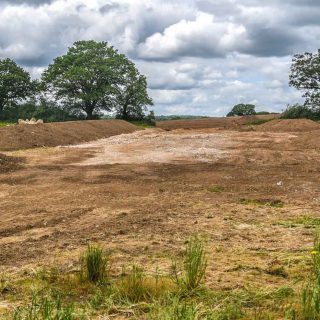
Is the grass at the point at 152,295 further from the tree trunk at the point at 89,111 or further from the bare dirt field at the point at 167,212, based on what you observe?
the tree trunk at the point at 89,111

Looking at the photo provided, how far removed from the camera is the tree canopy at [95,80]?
4878 centimetres

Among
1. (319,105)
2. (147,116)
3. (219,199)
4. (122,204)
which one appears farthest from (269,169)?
(147,116)

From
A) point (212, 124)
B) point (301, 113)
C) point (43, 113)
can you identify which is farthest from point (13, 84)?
point (301, 113)

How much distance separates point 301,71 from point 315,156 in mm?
30946

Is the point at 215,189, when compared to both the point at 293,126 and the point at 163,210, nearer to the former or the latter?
the point at 163,210

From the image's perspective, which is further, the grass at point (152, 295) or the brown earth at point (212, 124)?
the brown earth at point (212, 124)

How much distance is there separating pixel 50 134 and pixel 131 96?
24.5 metres

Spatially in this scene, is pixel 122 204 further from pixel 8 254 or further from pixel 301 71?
pixel 301 71

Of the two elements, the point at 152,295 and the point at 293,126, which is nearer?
the point at 152,295

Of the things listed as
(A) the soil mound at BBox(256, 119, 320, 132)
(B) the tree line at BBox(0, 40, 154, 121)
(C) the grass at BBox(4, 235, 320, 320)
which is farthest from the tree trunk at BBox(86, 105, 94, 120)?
(C) the grass at BBox(4, 235, 320, 320)

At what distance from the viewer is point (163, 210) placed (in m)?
8.46

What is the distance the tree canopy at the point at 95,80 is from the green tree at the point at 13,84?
664 cm

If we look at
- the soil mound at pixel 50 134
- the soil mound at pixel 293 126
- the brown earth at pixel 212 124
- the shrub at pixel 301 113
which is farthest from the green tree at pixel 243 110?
the soil mound at pixel 50 134

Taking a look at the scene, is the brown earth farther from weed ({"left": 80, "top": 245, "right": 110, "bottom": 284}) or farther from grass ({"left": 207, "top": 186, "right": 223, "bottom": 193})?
weed ({"left": 80, "top": 245, "right": 110, "bottom": 284})
